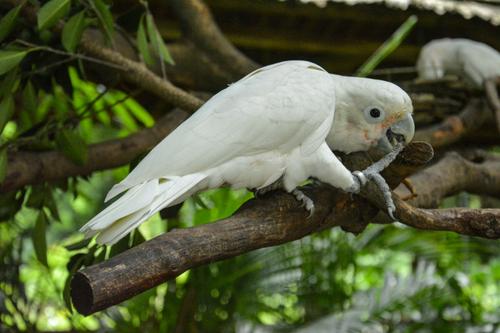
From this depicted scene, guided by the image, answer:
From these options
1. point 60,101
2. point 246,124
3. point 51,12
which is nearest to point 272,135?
point 246,124

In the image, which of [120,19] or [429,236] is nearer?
[120,19]

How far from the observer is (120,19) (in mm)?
2283

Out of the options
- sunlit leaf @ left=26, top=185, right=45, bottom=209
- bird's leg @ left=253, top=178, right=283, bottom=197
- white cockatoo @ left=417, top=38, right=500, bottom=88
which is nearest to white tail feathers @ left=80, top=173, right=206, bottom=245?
bird's leg @ left=253, top=178, right=283, bottom=197

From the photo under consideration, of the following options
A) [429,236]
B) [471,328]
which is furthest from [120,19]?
[471,328]

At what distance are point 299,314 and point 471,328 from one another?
0.73m

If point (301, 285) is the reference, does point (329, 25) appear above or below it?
above

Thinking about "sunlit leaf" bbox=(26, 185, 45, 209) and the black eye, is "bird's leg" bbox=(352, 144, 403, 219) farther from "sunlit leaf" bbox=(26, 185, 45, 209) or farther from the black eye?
"sunlit leaf" bbox=(26, 185, 45, 209)

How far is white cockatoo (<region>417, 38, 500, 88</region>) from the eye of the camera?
2.99 meters

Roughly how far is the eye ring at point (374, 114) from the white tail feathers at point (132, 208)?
19.9 inches

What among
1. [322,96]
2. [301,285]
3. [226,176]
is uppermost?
[322,96]

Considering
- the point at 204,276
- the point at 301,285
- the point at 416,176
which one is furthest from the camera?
the point at 301,285

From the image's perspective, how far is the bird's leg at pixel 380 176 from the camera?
4.87 ft

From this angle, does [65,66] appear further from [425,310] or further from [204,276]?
[425,310]

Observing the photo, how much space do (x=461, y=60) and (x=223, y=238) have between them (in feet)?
7.11
